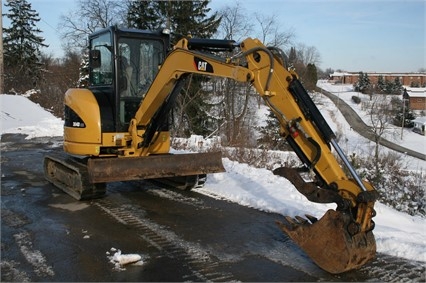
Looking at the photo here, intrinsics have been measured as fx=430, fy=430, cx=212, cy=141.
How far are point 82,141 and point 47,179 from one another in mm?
2089

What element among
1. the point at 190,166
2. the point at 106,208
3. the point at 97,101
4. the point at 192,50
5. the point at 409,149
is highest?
the point at 192,50

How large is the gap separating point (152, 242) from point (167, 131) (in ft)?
10.2

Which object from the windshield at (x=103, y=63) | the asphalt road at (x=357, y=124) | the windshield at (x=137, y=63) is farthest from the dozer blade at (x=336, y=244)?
the asphalt road at (x=357, y=124)

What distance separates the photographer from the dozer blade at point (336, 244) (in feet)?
14.0

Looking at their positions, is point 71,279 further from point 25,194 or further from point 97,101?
point 25,194

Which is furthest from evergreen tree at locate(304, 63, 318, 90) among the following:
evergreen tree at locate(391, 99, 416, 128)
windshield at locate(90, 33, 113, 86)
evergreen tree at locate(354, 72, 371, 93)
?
windshield at locate(90, 33, 113, 86)

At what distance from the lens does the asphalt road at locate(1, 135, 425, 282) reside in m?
4.45

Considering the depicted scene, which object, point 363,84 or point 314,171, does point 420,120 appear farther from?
point 314,171

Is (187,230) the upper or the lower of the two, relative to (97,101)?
lower

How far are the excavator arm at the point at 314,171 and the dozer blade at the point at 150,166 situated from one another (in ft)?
7.32

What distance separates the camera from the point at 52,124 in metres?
21.2

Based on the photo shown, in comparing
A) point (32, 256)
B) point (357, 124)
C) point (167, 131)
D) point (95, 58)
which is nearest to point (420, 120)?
point (357, 124)

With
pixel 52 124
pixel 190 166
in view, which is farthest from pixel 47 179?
pixel 52 124

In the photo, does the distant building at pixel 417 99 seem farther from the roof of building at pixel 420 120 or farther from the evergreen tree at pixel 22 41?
the evergreen tree at pixel 22 41
